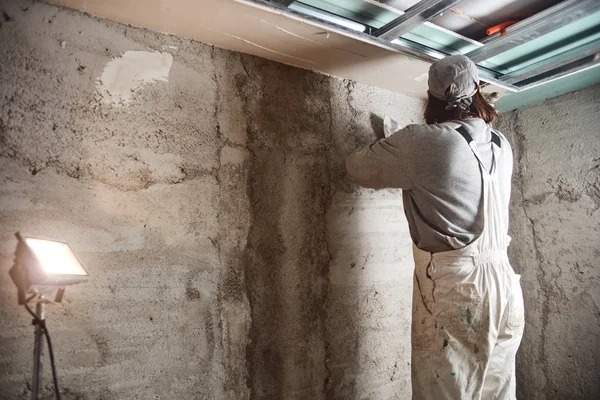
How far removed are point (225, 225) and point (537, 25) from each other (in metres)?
1.28

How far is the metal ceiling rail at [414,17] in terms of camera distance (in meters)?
1.20

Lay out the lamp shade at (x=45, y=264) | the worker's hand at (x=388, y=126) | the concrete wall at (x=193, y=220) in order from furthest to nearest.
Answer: the worker's hand at (x=388, y=126) < the concrete wall at (x=193, y=220) < the lamp shade at (x=45, y=264)

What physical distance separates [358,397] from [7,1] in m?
1.88

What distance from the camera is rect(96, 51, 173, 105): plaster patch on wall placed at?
1.25 meters

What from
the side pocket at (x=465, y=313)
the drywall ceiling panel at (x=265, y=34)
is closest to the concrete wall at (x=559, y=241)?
the drywall ceiling panel at (x=265, y=34)

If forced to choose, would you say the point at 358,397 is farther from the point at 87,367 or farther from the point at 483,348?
the point at 87,367

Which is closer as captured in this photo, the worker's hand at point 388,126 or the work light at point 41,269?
the work light at point 41,269

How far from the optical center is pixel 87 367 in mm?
1145

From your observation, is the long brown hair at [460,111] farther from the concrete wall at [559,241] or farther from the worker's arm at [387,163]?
the concrete wall at [559,241]

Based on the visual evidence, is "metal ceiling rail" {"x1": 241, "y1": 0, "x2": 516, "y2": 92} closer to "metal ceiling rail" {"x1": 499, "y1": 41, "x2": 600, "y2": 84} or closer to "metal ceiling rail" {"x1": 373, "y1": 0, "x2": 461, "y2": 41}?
"metal ceiling rail" {"x1": 373, "y1": 0, "x2": 461, "y2": 41}

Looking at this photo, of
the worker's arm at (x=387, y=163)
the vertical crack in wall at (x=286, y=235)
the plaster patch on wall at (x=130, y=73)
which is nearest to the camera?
the plaster patch on wall at (x=130, y=73)

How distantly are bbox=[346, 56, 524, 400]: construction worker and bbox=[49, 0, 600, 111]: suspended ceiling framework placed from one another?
0.19 metres

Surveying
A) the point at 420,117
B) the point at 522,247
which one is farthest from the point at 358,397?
the point at 420,117

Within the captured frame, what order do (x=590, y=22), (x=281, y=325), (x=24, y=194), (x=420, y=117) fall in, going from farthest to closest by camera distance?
(x=420, y=117) < (x=281, y=325) < (x=590, y=22) < (x=24, y=194)
